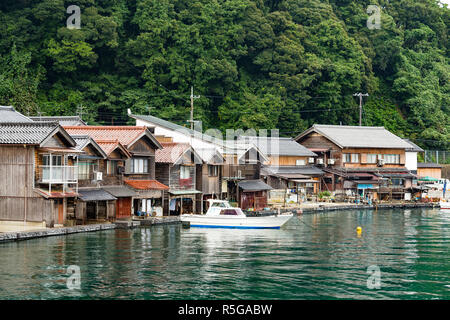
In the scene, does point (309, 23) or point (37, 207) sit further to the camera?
point (309, 23)

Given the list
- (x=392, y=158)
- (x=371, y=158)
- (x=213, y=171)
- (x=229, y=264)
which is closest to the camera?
(x=229, y=264)

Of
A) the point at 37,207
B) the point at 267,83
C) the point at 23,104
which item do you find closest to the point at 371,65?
→ the point at 267,83

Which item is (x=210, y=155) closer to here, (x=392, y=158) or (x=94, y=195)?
(x=94, y=195)

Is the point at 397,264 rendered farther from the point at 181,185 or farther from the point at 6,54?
the point at 6,54

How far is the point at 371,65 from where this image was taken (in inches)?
3848

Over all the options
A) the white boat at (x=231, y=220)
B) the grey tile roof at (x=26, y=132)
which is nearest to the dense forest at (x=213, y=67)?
the grey tile roof at (x=26, y=132)

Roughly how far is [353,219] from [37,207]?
27.6 metres

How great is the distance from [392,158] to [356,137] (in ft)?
17.4

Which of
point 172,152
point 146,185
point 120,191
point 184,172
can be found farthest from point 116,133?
point 184,172

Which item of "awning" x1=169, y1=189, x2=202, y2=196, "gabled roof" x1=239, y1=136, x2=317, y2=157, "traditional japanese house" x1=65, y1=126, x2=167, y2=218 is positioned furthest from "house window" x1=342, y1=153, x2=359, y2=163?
"traditional japanese house" x1=65, y1=126, x2=167, y2=218

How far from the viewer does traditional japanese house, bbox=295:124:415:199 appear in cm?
7431

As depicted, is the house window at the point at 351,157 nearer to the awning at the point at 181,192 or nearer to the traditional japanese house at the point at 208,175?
the traditional japanese house at the point at 208,175

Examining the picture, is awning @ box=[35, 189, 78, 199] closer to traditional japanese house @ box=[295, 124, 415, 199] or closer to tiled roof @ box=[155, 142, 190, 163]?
tiled roof @ box=[155, 142, 190, 163]

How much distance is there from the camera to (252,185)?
59438mm
